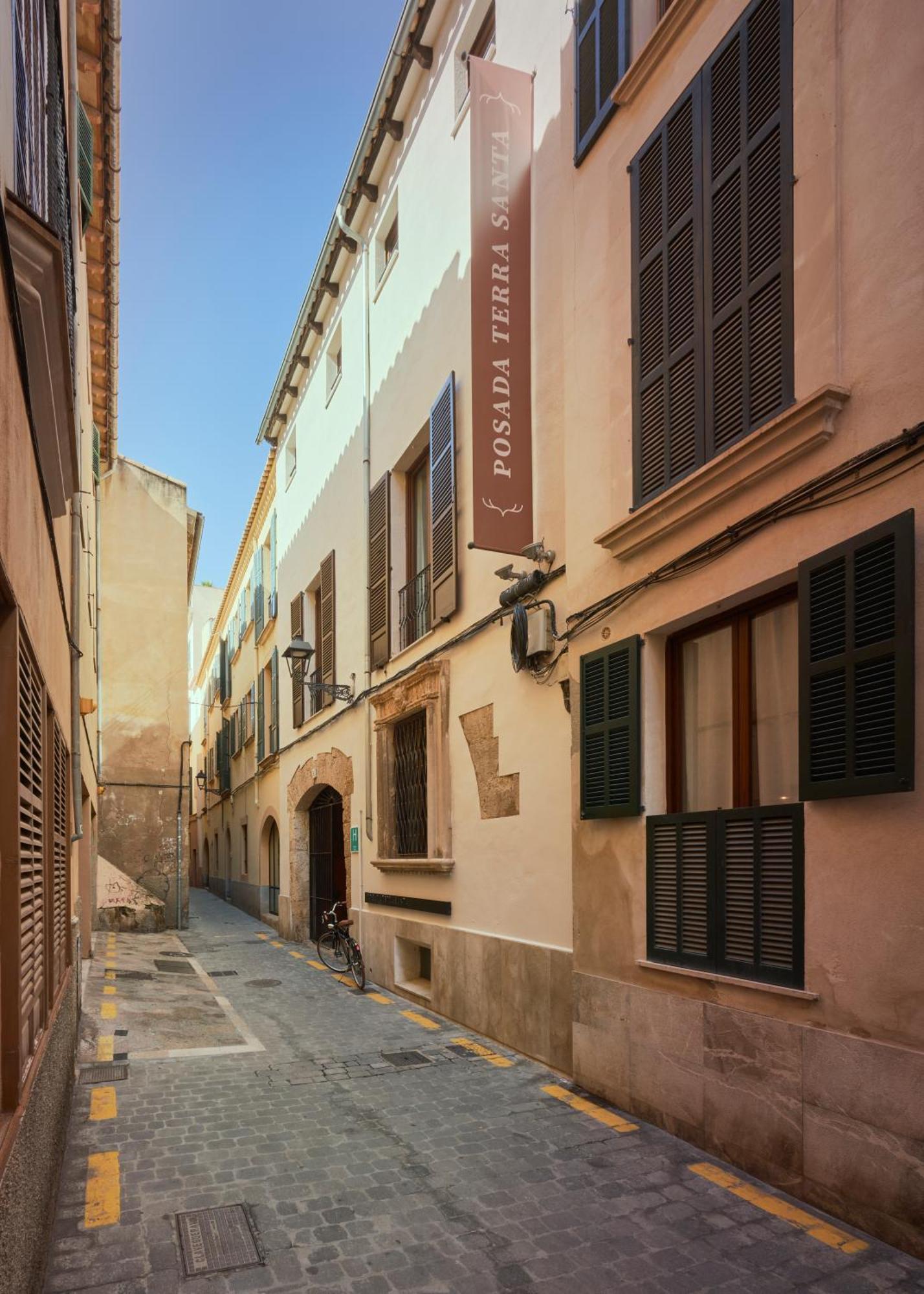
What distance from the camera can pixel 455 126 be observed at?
9922 mm

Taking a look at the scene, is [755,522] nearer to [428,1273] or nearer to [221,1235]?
[428,1273]

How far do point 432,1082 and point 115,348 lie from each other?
35.8 ft

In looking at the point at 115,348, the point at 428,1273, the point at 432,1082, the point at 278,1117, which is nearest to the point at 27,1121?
the point at 428,1273

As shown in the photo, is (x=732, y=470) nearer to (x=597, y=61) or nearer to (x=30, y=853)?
(x=597, y=61)

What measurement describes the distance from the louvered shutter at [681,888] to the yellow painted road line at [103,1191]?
3.28 metres

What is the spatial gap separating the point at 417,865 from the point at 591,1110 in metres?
4.33

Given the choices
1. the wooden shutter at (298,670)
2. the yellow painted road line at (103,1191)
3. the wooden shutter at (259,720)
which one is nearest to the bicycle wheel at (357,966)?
the wooden shutter at (298,670)

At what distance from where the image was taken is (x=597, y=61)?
22.5 feet

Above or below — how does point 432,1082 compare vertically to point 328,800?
below

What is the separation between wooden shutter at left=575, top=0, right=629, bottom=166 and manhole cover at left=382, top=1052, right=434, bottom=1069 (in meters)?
7.33

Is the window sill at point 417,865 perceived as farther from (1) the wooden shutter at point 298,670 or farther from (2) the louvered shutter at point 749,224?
(2) the louvered shutter at point 749,224

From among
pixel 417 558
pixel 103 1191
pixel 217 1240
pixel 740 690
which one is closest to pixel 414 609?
pixel 417 558

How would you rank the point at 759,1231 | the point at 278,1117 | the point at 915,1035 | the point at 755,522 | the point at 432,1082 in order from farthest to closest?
the point at 432,1082, the point at 278,1117, the point at 755,522, the point at 759,1231, the point at 915,1035

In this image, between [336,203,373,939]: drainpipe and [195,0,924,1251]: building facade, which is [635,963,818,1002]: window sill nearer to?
[195,0,924,1251]: building facade
